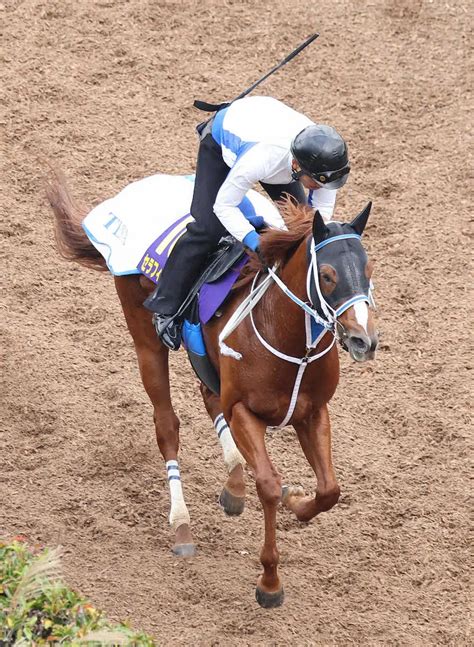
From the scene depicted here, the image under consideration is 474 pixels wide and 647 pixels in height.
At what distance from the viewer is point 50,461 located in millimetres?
6871

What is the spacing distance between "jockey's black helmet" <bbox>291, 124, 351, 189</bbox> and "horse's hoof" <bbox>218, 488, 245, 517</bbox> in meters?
1.99

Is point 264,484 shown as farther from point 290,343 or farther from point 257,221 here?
point 257,221

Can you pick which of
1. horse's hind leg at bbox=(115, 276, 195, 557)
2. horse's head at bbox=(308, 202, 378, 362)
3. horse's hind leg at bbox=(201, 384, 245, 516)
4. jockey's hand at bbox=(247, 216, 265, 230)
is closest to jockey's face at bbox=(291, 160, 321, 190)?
horse's head at bbox=(308, 202, 378, 362)

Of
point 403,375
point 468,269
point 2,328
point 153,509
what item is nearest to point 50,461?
point 153,509

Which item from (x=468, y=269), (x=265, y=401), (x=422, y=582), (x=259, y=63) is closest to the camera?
(x=265, y=401)

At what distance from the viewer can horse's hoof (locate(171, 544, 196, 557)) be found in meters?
6.12

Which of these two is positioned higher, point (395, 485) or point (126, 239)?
point (126, 239)

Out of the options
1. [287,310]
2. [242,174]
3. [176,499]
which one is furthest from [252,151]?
[176,499]

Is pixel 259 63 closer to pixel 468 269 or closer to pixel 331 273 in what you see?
pixel 468 269

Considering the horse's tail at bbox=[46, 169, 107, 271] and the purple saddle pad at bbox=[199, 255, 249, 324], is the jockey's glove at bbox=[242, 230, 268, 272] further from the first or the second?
the horse's tail at bbox=[46, 169, 107, 271]

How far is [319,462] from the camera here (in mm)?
5590

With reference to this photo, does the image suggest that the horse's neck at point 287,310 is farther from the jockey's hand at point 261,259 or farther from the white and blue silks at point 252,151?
the white and blue silks at point 252,151

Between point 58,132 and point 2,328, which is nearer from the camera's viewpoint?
point 2,328

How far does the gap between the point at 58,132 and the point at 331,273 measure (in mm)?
5665
